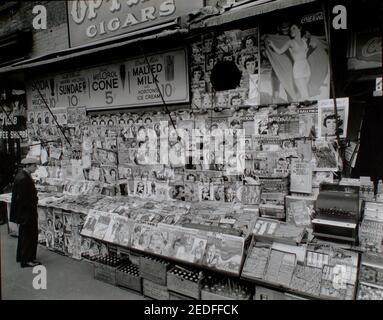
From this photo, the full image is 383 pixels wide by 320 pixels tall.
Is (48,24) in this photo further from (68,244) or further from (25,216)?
(68,244)

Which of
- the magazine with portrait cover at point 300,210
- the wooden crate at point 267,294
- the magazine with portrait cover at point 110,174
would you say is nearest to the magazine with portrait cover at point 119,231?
the magazine with portrait cover at point 110,174

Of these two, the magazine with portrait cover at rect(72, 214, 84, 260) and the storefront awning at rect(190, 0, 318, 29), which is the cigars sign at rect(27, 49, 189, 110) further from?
the magazine with portrait cover at rect(72, 214, 84, 260)

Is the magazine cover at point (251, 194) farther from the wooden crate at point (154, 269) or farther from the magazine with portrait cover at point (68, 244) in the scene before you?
the magazine with portrait cover at point (68, 244)

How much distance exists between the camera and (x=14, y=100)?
7.80 metres

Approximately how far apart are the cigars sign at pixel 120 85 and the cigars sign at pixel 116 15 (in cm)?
59

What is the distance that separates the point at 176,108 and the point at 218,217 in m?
1.95

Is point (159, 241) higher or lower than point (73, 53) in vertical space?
lower

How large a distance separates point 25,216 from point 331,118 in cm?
536

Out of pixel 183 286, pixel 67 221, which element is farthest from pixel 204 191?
pixel 67 221

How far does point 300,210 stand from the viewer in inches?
148

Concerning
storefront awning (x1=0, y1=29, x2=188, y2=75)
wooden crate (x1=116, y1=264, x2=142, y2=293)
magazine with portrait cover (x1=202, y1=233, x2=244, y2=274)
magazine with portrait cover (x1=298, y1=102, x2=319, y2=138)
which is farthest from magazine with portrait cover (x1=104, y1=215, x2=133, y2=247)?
magazine with portrait cover (x1=298, y1=102, x2=319, y2=138)

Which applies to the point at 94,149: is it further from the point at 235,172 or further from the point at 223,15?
the point at 223,15

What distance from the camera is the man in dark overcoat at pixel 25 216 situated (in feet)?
18.1

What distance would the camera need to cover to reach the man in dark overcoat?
5504mm
